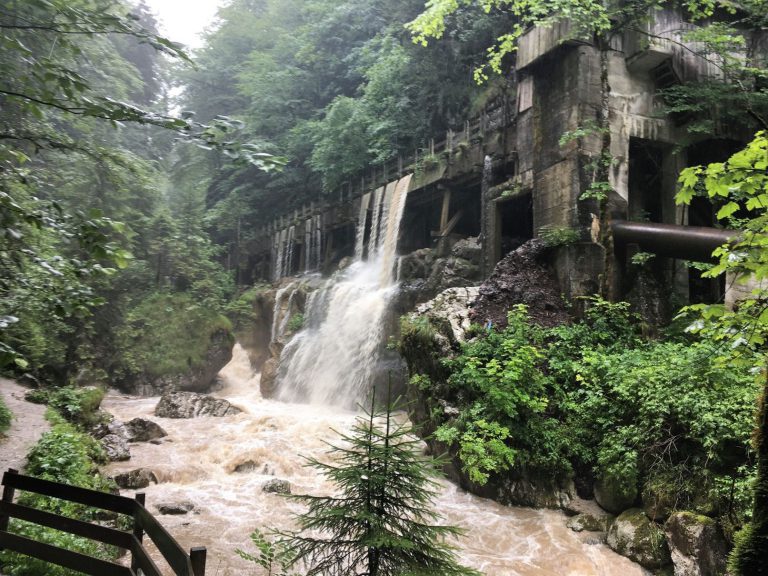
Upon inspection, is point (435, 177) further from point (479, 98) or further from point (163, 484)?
point (163, 484)

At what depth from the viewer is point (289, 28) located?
38.0 metres

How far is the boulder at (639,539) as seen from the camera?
19.9 feet

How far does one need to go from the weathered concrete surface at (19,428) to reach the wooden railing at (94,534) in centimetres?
338

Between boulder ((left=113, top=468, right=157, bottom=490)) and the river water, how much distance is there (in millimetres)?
153

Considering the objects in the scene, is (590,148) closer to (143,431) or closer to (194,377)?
(143,431)

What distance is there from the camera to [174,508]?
7.85 meters

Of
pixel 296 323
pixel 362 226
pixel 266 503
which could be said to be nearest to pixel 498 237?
pixel 266 503

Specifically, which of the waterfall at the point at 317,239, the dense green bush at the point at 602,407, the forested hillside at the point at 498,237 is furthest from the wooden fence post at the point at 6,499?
the waterfall at the point at 317,239

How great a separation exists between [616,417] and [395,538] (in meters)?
6.04

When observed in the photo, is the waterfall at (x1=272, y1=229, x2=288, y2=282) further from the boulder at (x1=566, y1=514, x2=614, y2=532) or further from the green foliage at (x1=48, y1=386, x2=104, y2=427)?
the boulder at (x1=566, y1=514, x2=614, y2=532)

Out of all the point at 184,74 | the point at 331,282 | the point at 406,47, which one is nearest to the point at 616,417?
the point at 331,282

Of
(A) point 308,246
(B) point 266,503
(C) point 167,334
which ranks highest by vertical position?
(A) point 308,246

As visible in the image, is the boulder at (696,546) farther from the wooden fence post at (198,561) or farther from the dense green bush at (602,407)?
the wooden fence post at (198,561)

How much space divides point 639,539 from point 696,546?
2.74 feet
